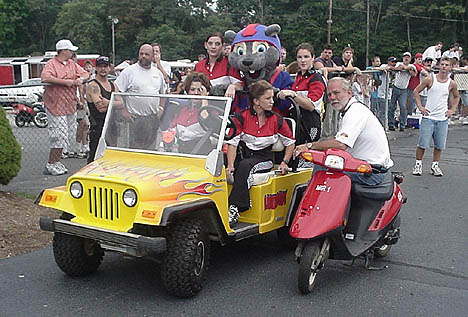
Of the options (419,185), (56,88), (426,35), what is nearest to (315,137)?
(419,185)

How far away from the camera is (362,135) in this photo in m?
5.29

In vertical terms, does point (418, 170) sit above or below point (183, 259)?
below

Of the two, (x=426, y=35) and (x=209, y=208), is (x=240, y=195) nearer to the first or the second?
(x=209, y=208)

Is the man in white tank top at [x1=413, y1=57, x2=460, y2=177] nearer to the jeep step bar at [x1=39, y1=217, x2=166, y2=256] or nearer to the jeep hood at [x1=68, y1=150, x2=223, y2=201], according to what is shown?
the jeep hood at [x1=68, y1=150, x2=223, y2=201]

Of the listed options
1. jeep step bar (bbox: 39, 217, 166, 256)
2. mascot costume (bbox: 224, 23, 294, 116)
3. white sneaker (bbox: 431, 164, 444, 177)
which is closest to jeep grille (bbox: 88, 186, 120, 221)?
jeep step bar (bbox: 39, 217, 166, 256)

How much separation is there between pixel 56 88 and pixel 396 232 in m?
5.94

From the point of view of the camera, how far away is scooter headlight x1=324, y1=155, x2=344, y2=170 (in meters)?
4.88

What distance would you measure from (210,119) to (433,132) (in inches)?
226

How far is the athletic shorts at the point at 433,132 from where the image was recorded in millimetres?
9508

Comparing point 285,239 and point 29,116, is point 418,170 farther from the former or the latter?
point 29,116

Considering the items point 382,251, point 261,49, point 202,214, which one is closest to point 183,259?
point 202,214

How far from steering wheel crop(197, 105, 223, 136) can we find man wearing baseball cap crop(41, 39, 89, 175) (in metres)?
4.74

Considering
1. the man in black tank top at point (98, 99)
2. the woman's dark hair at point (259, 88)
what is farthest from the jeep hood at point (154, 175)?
the man in black tank top at point (98, 99)

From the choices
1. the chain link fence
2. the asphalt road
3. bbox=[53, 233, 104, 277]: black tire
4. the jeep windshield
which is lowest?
the chain link fence
